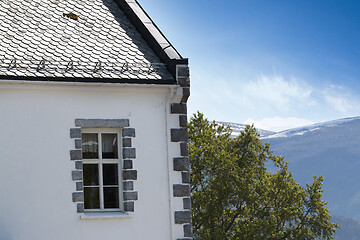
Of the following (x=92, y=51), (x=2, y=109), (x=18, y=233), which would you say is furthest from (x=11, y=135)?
(x=92, y=51)

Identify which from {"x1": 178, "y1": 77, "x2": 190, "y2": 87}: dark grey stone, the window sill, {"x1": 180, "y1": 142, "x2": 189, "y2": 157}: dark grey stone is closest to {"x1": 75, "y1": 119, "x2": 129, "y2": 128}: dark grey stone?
{"x1": 180, "y1": 142, "x2": 189, "y2": 157}: dark grey stone

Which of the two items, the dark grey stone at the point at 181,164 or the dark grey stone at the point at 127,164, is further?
the dark grey stone at the point at 181,164

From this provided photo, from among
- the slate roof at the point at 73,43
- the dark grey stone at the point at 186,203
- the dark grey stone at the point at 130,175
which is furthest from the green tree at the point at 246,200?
the dark grey stone at the point at 130,175

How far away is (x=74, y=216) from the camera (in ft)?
53.2

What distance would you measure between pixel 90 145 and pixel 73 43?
3068 mm

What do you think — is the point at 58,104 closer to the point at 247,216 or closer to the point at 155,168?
the point at 155,168

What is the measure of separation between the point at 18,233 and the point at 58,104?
10.6ft

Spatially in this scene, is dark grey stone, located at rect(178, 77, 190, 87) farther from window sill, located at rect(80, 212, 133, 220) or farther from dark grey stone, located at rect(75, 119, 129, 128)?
window sill, located at rect(80, 212, 133, 220)

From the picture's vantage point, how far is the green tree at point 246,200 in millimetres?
46625

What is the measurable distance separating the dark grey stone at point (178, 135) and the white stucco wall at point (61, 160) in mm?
212

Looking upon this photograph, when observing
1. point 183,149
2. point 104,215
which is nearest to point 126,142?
point 183,149

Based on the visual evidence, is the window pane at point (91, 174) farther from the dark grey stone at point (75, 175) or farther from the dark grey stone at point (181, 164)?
the dark grey stone at point (181, 164)

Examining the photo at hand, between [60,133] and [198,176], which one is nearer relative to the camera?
[60,133]

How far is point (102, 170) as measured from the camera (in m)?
17.0
